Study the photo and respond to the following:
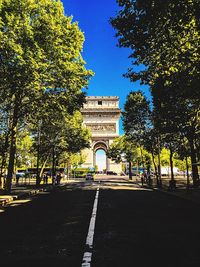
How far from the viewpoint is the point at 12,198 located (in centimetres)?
1839

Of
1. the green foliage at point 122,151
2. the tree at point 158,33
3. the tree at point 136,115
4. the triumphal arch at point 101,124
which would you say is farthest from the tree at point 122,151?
the tree at point 158,33

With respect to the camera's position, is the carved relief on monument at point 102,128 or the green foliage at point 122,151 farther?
the carved relief on monument at point 102,128

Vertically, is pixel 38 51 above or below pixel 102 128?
below

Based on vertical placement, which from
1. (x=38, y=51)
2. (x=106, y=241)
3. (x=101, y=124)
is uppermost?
(x=101, y=124)

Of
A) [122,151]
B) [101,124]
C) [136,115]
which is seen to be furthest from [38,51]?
[101,124]

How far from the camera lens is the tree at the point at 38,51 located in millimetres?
17891

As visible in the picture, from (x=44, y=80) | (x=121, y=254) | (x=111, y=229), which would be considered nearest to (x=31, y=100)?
(x=44, y=80)

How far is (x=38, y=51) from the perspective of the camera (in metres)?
18.3

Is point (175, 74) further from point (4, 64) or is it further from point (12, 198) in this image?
point (12, 198)

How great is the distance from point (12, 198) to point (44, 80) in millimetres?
8062

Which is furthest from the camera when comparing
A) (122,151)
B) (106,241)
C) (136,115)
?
(122,151)

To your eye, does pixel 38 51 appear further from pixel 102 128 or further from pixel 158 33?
pixel 102 128

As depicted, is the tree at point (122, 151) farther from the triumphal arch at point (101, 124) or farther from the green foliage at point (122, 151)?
the triumphal arch at point (101, 124)

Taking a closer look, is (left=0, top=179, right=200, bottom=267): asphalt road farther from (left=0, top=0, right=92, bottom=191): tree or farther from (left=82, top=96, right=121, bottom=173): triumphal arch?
(left=82, top=96, right=121, bottom=173): triumphal arch
